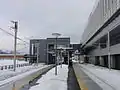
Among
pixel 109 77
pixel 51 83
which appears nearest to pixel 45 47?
pixel 109 77

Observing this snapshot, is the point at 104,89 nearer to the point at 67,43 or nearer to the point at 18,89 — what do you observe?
the point at 18,89

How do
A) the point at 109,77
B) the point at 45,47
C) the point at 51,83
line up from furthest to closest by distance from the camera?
the point at 45,47 < the point at 109,77 < the point at 51,83

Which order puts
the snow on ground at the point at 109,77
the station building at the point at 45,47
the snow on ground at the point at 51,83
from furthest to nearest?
the station building at the point at 45,47
the snow on ground at the point at 109,77
the snow on ground at the point at 51,83

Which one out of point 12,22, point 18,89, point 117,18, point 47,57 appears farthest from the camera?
point 47,57

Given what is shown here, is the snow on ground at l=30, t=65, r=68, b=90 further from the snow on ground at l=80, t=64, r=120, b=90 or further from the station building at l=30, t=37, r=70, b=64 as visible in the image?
the station building at l=30, t=37, r=70, b=64

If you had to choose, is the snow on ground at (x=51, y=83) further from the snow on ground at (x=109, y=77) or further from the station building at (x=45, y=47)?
the station building at (x=45, y=47)

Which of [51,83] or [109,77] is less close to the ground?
[51,83]

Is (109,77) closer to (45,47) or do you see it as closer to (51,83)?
(51,83)

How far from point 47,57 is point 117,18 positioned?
6801cm

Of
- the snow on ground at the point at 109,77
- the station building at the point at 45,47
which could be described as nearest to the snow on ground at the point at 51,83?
the snow on ground at the point at 109,77

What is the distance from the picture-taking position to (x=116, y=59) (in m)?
53.4

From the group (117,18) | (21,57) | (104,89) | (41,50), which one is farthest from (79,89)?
(21,57)

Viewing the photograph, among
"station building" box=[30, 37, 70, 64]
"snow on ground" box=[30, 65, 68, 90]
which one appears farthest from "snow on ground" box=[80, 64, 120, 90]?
"station building" box=[30, 37, 70, 64]

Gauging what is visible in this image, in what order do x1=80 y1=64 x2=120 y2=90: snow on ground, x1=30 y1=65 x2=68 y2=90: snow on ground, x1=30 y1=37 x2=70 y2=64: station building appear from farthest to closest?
x1=30 y1=37 x2=70 y2=64: station building < x1=80 y1=64 x2=120 y2=90: snow on ground < x1=30 y1=65 x2=68 y2=90: snow on ground
